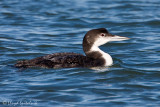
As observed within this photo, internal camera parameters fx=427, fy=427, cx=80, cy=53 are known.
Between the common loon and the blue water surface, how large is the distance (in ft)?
0.40

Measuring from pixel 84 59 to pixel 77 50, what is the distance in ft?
7.45

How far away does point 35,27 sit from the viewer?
527 inches

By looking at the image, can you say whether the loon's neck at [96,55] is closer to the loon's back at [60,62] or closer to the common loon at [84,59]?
the common loon at [84,59]

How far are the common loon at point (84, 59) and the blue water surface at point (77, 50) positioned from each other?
4.8 inches

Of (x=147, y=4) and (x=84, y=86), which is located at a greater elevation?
(x=147, y=4)

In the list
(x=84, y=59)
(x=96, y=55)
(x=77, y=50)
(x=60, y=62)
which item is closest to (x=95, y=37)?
(x=96, y=55)

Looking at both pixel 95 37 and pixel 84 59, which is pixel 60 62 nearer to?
pixel 84 59

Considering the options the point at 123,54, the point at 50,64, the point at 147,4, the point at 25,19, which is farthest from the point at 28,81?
the point at 147,4

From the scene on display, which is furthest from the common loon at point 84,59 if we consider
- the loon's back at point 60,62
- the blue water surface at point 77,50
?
the blue water surface at point 77,50

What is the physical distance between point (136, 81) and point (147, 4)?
9.03 m

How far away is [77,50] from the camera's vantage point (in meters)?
10.6

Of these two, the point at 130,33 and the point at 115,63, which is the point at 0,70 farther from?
the point at 130,33

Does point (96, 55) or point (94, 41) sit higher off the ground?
point (94, 41)

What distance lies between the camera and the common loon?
8.17 metres
